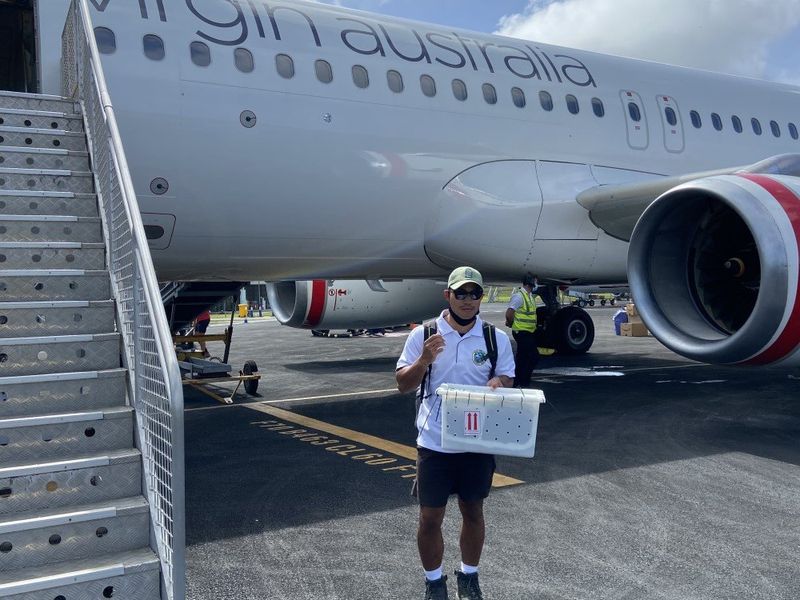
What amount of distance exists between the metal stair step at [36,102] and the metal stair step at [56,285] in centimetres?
203

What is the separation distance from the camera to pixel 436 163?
8188mm

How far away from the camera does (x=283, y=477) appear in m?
5.59

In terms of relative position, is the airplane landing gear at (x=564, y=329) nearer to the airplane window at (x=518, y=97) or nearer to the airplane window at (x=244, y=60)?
the airplane window at (x=518, y=97)

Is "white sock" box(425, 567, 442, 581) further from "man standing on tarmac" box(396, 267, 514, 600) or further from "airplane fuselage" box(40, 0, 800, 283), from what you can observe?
"airplane fuselage" box(40, 0, 800, 283)

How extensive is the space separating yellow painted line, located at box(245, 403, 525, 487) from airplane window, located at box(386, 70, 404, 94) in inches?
140

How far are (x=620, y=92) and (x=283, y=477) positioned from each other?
683cm

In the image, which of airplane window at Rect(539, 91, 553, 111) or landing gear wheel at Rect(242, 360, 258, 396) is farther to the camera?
landing gear wheel at Rect(242, 360, 258, 396)

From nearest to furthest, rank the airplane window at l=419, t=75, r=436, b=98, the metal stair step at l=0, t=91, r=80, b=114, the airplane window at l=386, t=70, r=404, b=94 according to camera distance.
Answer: the metal stair step at l=0, t=91, r=80, b=114
the airplane window at l=386, t=70, r=404, b=94
the airplane window at l=419, t=75, r=436, b=98

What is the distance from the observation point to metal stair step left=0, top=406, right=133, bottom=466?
11.4 ft

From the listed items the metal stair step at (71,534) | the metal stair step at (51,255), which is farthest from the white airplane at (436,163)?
the metal stair step at (71,534)

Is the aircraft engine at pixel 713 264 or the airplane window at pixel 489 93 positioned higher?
the airplane window at pixel 489 93

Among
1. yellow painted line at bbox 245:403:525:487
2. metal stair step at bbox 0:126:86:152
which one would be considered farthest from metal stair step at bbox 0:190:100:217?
yellow painted line at bbox 245:403:525:487

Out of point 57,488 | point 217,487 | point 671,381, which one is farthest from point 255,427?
point 671,381

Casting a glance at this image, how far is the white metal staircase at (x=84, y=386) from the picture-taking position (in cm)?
299
